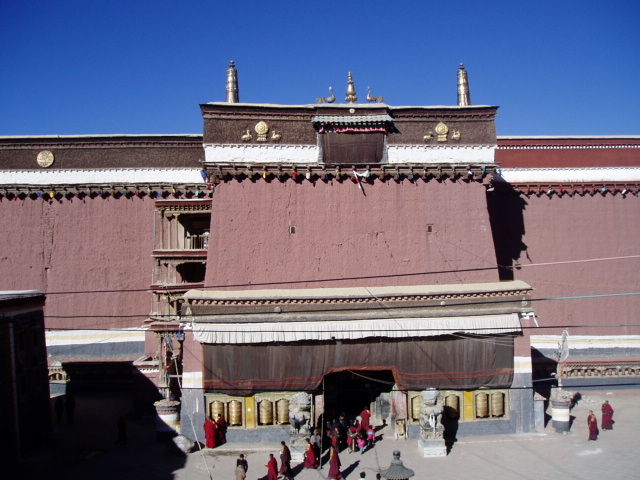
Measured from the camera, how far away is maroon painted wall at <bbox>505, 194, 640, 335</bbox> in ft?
76.1

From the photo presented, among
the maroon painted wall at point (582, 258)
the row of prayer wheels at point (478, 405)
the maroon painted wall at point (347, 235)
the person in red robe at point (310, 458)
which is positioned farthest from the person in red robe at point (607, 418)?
the person in red robe at point (310, 458)

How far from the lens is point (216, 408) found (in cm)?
1748

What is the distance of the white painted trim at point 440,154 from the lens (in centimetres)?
1991

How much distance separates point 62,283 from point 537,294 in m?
18.5

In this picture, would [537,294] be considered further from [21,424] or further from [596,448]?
[21,424]

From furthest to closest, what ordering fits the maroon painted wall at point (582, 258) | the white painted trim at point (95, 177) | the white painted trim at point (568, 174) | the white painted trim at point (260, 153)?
the white painted trim at point (568, 174) < the white painted trim at point (95, 177) < the maroon painted wall at point (582, 258) < the white painted trim at point (260, 153)

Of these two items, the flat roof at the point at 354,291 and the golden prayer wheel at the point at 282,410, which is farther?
the golden prayer wheel at the point at 282,410

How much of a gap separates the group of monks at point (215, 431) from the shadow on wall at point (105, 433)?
871 mm

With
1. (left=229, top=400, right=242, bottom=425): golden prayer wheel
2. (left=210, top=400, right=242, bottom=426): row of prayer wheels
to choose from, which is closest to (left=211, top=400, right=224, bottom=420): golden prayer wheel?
(left=210, top=400, right=242, bottom=426): row of prayer wheels

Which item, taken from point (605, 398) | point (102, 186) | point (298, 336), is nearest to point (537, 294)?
point (605, 398)

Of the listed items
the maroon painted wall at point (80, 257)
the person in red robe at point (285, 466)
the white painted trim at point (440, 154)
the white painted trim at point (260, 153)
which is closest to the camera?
the person in red robe at point (285, 466)

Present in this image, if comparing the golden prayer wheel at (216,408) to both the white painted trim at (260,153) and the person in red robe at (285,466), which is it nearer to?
the person in red robe at (285,466)

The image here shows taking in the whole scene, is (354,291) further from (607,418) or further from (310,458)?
(607,418)

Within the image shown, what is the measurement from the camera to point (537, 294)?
22953 millimetres
